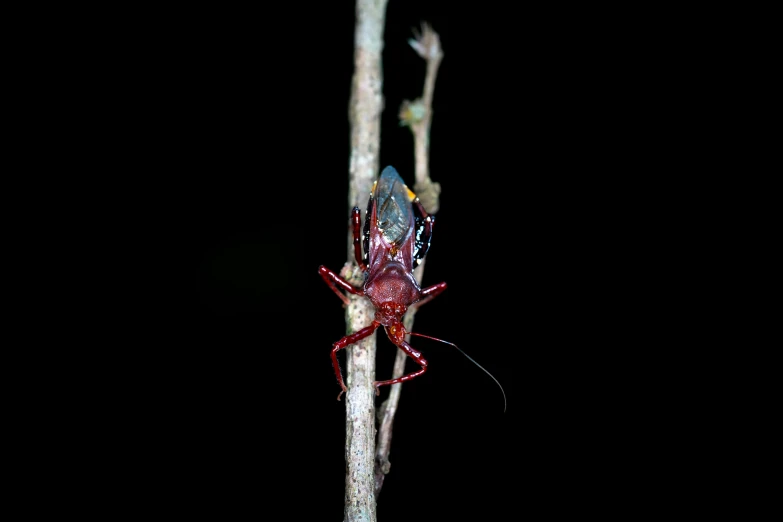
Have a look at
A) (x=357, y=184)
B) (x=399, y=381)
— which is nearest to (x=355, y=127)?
(x=357, y=184)

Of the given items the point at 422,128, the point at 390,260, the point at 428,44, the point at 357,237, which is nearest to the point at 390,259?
the point at 390,260

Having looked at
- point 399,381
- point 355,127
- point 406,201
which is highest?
point 355,127

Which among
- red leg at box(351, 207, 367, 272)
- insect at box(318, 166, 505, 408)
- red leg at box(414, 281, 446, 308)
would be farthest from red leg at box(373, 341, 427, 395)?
red leg at box(351, 207, 367, 272)

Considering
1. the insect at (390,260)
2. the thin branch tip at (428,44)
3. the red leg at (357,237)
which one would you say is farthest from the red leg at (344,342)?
the thin branch tip at (428,44)

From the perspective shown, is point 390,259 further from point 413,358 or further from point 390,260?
point 413,358

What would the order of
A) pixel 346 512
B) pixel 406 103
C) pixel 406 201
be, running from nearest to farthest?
pixel 346 512
pixel 406 201
pixel 406 103

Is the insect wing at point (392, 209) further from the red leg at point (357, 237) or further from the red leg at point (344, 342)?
the red leg at point (344, 342)

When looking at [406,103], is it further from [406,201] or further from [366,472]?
[366,472]
